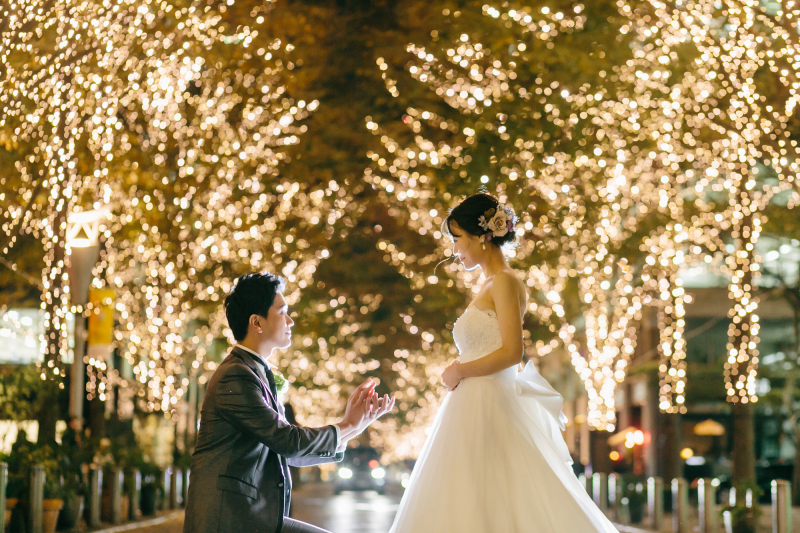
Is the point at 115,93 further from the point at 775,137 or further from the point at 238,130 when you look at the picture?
the point at 775,137

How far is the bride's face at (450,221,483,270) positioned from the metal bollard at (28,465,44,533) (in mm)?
10183

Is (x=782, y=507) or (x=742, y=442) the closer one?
(x=782, y=507)

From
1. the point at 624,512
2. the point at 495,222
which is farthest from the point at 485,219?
the point at 624,512

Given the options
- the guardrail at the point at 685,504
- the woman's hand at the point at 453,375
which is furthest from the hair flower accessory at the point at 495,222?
the guardrail at the point at 685,504

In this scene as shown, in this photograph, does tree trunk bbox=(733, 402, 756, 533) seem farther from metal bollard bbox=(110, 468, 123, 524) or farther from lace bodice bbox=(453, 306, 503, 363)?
lace bodice bbox=(453, 306, 503, 363)

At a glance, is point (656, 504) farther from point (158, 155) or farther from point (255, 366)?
point (255, 366)

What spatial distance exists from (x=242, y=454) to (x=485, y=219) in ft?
5.96

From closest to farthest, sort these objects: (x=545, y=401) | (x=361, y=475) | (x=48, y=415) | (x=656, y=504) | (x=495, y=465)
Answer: (x=495, y=465) → (x=545, y=401) → (x=48, y=415) → (x=656, y=504) → (x=361, y=475)

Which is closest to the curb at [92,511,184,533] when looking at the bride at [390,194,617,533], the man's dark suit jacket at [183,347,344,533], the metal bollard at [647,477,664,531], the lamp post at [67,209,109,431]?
the lamp post at [67,209,109,431]

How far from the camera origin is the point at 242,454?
4.04 metres

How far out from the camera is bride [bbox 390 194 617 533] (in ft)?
14.5

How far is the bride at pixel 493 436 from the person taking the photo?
4418mm

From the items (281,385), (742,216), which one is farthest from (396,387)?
(281,385)

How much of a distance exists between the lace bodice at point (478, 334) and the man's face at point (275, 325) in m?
1.01
